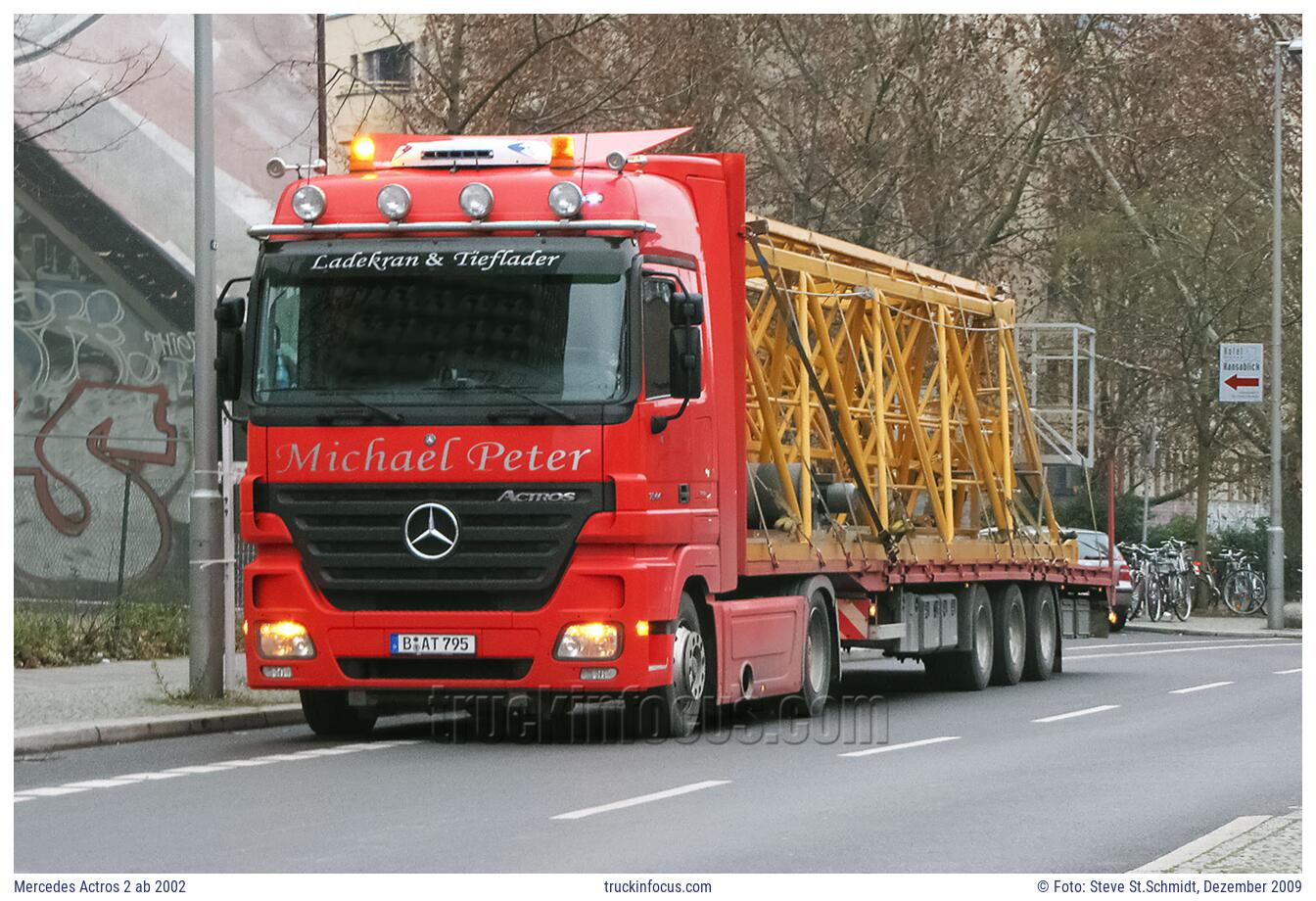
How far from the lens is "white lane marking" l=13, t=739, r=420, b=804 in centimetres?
1245

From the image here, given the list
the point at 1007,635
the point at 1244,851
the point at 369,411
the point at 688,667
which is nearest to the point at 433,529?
the point at 369,411

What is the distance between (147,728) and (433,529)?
260 centimetres

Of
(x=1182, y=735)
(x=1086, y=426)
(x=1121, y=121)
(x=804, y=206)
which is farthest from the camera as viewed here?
(x=1121, y=121)

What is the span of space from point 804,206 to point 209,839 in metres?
21.4

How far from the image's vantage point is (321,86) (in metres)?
26.3

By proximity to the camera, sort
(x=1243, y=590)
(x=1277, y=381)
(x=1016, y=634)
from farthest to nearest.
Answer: (x=1243, y=590)
(x=1277, y=381)
(x=1016, y=634)

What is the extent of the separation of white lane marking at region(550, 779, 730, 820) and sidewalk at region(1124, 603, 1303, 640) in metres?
24.7

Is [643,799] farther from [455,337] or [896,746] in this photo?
[896,746]

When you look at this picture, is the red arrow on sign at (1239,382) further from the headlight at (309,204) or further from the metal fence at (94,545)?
the headlight at (309,204)

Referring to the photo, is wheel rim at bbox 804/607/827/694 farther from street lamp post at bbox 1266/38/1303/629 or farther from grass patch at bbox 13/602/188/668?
street lamp post at bbox 1266/38/1303/629

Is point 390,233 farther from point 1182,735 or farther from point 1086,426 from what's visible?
point 1086,426

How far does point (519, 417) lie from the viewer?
47.4ft

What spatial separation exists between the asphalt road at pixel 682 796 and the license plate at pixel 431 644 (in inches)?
24.5

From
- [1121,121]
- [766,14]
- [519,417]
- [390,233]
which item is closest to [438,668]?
[519,417]
